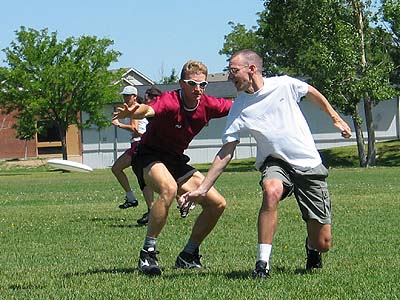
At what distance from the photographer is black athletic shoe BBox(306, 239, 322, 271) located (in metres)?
8.07

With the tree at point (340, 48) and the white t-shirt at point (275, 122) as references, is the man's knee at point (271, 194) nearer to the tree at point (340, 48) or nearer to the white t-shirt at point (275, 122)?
the white t-shirt at point (275, 122)

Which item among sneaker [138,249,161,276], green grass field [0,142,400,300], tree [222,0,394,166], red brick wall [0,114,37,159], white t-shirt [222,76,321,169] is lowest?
red brick wall [0,114,37,159]

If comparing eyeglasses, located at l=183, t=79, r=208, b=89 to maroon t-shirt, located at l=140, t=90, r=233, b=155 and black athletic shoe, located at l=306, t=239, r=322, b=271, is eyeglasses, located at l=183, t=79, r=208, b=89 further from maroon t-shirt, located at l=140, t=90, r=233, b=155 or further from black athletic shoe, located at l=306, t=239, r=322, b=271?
black athletic shoe, located at l=306, t=239, r=322, b=271

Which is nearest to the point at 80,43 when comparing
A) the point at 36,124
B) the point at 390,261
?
the point at 36,124

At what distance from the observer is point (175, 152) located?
8656 millimetres

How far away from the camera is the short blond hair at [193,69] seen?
26.6ft

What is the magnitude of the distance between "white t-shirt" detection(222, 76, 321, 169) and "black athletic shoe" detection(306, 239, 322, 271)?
857 mm

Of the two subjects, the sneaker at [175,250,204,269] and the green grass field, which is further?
the sneaker at [175,250,204,269]

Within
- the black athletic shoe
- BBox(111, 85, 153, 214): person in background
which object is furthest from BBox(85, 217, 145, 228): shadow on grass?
the black athletic shoe

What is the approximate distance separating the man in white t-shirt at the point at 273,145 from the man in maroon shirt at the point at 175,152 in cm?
60

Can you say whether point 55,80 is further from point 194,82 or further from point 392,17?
point 194,82

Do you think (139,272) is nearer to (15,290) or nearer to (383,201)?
(15,290)

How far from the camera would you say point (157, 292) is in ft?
22.7

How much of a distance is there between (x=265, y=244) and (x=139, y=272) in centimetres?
136
